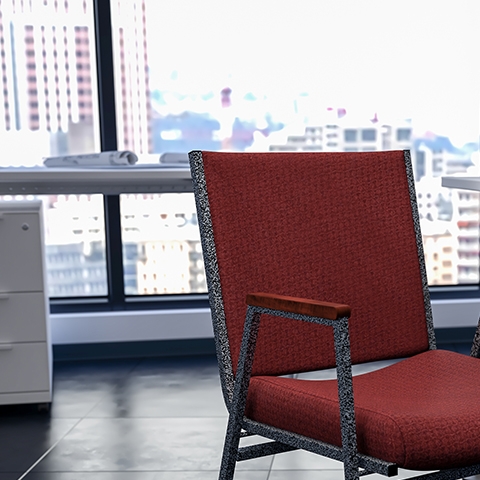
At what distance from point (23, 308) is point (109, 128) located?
115 cm

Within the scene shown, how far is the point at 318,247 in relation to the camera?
1640 mm

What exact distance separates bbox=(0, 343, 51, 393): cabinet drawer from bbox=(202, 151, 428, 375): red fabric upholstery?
143 cm

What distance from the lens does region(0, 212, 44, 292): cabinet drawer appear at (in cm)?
272

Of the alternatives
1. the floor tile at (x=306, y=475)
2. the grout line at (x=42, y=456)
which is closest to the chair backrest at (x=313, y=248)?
the floor tile at (x=306, y=475)

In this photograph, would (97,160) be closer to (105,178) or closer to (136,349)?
(105,178)

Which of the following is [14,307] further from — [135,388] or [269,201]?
[269,201]

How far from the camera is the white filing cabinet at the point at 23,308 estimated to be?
8.93 ft

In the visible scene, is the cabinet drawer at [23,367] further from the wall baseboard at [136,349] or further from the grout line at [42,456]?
the wall baseboard at [136,349]

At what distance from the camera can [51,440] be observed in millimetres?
2496

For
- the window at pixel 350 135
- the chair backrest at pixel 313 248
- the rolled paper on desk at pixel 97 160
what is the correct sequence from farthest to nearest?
the window at pixel 350 135 < the rolled paper on desk at pixel 97 160 < the chair backrest at pixel 313 248

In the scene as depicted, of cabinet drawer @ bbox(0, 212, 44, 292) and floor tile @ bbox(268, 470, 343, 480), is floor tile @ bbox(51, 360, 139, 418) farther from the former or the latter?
floor tile @ bbox(268, 470, 343, 480)

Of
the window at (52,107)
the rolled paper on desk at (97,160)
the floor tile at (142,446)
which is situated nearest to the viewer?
the floor tile at (142,446)

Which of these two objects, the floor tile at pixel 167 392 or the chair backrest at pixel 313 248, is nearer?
the chair backrest at pixel 313 248

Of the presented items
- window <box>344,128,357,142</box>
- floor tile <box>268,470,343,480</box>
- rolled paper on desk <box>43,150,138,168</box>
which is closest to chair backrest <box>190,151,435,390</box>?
floor tile <box>268,470,343,480</box>
